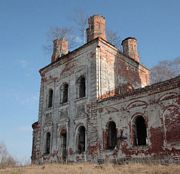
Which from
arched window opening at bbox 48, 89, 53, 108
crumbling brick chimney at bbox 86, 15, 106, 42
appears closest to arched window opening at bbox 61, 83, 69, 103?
arched window opening at bbox 48, 89, 53, 108

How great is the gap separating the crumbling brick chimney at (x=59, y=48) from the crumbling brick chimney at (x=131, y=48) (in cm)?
487

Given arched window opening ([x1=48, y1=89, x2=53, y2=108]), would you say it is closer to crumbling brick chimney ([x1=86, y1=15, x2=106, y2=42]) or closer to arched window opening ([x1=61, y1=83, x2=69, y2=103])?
arched window opening ([x1=61, y1=83, x2=69, y2=103])

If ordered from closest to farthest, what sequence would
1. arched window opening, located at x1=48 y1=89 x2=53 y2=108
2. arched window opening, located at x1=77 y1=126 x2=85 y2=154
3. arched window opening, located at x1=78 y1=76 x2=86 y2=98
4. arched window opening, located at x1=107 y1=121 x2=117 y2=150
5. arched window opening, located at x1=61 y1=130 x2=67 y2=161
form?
arched window opening, located at x1=107 y1=121 x2=117 y2=150 → arched window opening, located at x1=77 y1=126 x2=85 y2=154 → arched window opening, located at x1=61 y1=130 x2=67 y2=161 → arched window opening, located at x1=78 y1=76 x2=86 y2=98 → arched window opening, located at x1=48 y1=89 x2=53 y2=108

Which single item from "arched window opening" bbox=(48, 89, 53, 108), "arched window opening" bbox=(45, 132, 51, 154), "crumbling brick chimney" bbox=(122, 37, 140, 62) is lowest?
"arched window opening" bbox=(45, 132, 51, 154)

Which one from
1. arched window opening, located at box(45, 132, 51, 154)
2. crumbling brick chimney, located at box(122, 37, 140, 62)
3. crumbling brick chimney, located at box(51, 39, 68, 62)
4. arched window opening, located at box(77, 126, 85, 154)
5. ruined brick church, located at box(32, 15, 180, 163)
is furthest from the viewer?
crumbling brick chimney, located at box(51, 39, 68, 62)

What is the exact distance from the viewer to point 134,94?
45.9ft

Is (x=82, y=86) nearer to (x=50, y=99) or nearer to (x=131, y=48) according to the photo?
(x=50, y=99)

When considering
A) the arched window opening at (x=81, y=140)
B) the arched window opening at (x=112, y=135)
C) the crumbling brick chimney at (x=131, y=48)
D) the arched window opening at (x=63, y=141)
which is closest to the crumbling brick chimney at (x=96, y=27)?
the crumbling brick chimney at (x=131, y=48)

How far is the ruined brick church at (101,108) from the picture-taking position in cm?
1263

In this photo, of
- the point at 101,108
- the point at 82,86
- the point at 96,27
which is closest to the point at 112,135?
the point at 101,108

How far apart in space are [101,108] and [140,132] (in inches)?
108

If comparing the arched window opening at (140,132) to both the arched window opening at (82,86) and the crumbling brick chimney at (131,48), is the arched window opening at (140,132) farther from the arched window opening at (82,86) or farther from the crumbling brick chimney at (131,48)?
the crumbling brick chimney at (131,48)

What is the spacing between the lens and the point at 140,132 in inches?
549

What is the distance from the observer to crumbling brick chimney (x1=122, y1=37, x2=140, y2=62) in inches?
822
